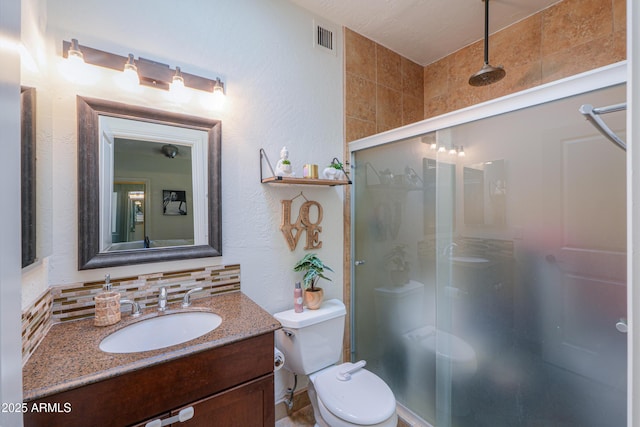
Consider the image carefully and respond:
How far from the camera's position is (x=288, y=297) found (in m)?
1.80

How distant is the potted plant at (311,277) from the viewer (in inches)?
67.1

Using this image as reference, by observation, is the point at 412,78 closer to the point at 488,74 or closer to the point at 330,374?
the point at 488,74

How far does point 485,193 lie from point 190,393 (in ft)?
5.08

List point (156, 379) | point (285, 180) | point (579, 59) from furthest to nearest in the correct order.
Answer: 1. point (579, 59)
2. point (285, 180)
3. point (156, 379)

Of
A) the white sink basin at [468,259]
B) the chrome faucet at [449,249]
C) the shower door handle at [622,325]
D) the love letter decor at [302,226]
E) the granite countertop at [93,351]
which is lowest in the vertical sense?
the granite countertop at [93,351]

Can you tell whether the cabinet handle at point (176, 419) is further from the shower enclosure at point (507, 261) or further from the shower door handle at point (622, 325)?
the shower door handle at point (622, 325)

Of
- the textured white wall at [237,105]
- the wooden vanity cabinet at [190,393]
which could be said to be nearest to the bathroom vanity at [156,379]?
the wooden vanity cabinet at [190,393]

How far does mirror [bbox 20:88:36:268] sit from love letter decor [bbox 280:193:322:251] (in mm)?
1104

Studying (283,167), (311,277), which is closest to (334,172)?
(283,167)

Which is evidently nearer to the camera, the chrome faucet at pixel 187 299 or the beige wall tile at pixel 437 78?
the chrome faucet at pixel 187 299

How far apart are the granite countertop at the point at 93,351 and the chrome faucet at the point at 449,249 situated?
1.00 m

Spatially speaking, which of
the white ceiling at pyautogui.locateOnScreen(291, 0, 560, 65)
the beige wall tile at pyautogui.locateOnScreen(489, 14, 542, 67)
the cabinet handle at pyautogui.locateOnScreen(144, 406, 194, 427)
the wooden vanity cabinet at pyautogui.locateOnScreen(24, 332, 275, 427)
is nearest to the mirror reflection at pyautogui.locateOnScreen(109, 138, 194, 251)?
the wooden vanity cabinet at pyautogui.locateOnScreen(24, 332, 275, 427)

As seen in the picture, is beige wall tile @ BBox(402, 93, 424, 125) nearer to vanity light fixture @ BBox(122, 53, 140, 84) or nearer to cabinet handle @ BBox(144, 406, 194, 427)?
vanity light fixture @ BBox(122, 53, 140, 84)

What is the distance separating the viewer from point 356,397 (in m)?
1.40
